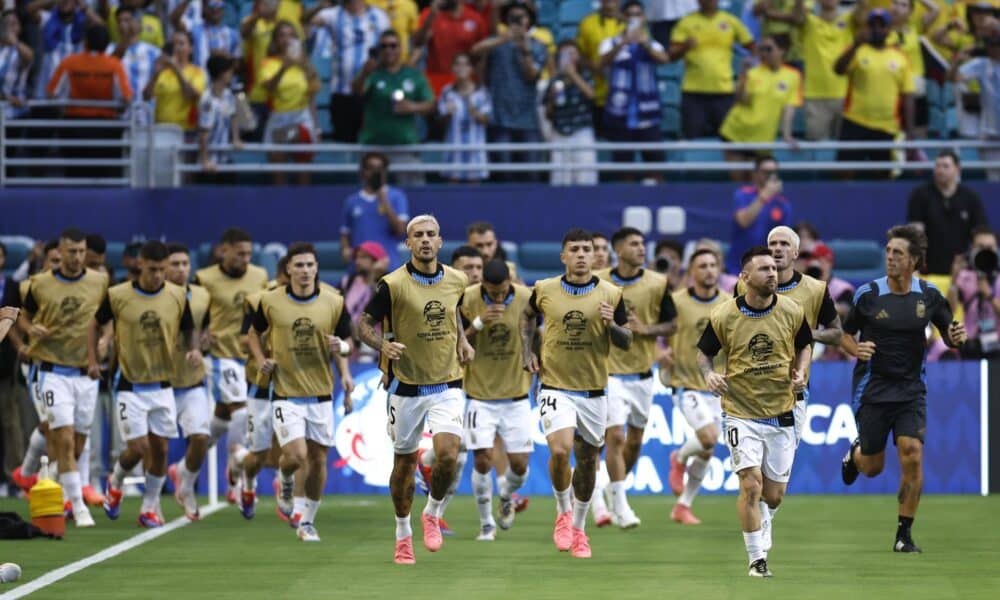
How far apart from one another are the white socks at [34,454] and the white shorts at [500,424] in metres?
5.14

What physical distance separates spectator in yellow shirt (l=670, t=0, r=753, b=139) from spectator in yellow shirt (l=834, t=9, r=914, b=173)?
58.5 inches

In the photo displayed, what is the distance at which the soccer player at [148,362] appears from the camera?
61.5 ft

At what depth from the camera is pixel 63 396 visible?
18.9 metres

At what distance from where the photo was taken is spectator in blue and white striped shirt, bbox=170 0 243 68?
86.0 ft

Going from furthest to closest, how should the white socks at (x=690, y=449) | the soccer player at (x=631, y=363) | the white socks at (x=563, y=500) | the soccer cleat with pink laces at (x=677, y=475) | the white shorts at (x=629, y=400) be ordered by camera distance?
the soccer cleat with pink laces at (x=677, y=475) < the white socks at (x=690, y=449) < the white shorts at (x=629, y=400) < the soccer player at (x=631, y=363) < the white socks at (x=563, y=500)

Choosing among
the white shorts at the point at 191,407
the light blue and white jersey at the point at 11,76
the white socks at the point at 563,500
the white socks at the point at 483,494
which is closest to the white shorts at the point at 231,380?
the white shorts at the point at 191,407

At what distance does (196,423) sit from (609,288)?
5.17 m

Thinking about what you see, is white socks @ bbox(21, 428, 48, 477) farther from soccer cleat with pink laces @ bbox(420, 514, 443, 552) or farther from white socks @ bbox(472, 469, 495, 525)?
soccer cleat with pink laces @ bbox(420, 514, 443, 552)

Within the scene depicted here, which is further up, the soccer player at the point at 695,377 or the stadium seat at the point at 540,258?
the stadium seat at the point at 540,258

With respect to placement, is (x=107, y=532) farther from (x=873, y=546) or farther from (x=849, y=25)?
(x=849, y=25)

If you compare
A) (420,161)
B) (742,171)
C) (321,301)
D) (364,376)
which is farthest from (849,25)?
(321,301)

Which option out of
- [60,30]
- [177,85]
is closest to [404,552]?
[177,85]

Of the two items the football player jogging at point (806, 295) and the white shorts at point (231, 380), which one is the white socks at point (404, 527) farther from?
the white shorts at point (231, 380)

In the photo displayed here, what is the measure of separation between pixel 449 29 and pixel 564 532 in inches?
448
